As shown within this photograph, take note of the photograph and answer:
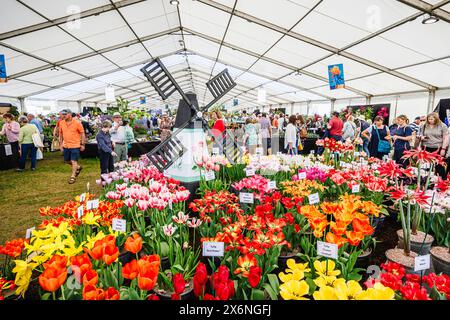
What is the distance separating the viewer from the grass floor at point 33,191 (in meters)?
3.68

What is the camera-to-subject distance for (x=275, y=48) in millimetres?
9453

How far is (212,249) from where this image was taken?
128cm

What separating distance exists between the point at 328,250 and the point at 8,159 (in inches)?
358

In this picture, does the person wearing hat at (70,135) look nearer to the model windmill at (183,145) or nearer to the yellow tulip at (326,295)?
the model windmill at (183,145)

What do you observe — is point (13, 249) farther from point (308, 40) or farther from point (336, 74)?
point (336, 74)

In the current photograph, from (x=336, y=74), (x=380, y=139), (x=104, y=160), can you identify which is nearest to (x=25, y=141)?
(x=104, y=160)

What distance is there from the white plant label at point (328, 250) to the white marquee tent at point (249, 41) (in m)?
5.74

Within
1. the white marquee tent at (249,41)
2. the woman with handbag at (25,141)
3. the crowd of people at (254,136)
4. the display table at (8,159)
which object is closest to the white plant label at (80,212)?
the crowd of people at (254,136)

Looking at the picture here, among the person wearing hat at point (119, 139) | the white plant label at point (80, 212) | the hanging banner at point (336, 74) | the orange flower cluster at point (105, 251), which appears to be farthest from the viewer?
the hanging banner at point (336, 74)

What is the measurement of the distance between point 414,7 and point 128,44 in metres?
8.78

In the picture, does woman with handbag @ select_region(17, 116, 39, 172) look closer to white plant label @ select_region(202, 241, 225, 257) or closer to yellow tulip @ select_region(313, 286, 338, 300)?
white plant label @ select_region(202, 241, 225, 257)
